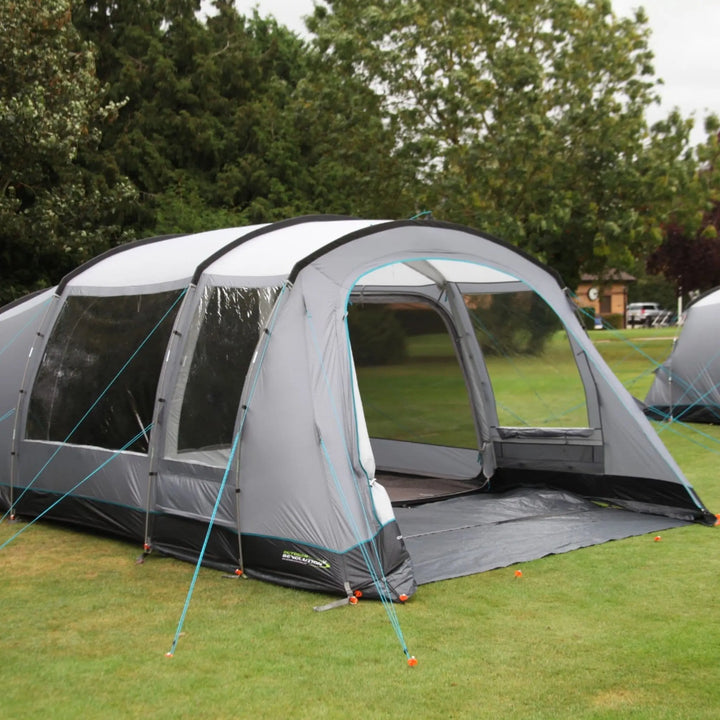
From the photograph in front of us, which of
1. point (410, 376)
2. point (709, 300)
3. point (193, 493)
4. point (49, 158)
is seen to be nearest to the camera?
point (193, 493)

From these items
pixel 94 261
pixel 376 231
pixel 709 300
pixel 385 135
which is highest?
pixel 385 135

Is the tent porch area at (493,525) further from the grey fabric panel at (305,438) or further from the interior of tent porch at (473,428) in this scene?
the grey fabric panel at (305,438)

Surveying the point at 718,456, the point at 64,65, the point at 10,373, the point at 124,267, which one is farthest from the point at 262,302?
the point at 64,65

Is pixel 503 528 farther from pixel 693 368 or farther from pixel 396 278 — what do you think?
pixel 693 368

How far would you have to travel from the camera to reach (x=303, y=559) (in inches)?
206

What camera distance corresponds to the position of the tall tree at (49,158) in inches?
547

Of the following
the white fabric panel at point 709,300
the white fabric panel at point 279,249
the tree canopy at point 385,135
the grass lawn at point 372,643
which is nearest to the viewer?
the grass lawn at point 372,643

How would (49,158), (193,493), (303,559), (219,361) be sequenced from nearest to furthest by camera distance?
1. (303,559)
2. (193,493)
3. (219,361)
4. (49,158)

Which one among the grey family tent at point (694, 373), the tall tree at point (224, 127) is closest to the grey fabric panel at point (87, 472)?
the grey family tent at point (694, 373)

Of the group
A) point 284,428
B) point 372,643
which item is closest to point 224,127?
point 284,428

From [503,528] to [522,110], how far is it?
1259 centimetres

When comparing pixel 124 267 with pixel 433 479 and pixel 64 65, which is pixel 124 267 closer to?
pixel 433 479

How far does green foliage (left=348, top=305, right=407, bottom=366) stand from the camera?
8758 mm

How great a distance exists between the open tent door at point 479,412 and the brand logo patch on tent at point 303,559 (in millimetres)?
1201
